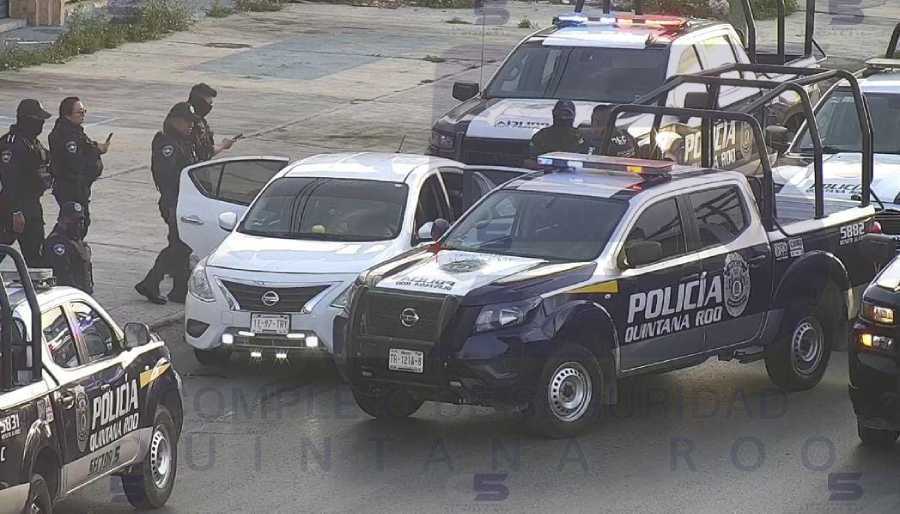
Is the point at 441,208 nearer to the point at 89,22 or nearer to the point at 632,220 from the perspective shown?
the point at 632,220

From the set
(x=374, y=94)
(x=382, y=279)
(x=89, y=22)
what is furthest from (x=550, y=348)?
(x=89, y=22)

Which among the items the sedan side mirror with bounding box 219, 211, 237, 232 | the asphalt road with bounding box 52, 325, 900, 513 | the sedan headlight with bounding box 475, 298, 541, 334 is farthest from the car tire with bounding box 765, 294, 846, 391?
the sedan side mirror with bounding box 219, 211, 237, 232

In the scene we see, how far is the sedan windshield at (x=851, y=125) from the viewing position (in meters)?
17.2

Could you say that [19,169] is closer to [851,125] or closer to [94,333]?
[94,333]

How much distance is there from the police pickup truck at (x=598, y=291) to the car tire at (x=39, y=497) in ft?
10.8

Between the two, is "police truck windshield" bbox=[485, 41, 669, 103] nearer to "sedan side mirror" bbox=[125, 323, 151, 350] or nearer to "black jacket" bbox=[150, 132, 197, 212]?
"black jacket" bbox=[150, 132, 197, 212]

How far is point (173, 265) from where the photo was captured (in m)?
15.8

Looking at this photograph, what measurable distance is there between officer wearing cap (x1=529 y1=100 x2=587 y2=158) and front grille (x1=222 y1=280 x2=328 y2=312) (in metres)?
4.07

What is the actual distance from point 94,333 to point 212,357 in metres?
4.06

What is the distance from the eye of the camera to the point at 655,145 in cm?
1656

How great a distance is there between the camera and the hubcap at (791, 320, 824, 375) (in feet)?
43.2

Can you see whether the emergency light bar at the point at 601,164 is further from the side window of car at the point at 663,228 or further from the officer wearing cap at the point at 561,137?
the officer wearing cap at the point at 561,137

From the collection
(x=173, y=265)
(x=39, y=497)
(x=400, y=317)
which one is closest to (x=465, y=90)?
(x=173, y=265)

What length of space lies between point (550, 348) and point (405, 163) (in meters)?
3.94
